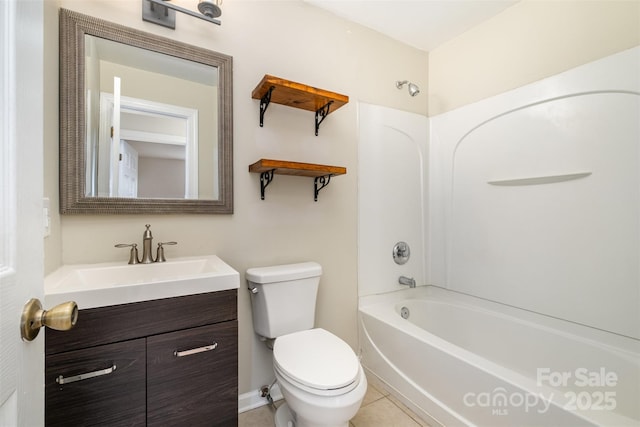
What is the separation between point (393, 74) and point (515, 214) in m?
1.34

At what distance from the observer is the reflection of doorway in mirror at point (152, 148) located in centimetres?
141

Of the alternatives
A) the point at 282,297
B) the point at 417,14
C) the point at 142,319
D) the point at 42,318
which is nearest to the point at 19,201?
the point at 42,318

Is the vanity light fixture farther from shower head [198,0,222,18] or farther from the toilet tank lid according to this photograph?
the toilet tank lid

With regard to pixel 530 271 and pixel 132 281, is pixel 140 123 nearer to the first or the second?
pixel 132 281

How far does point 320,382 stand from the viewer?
1193 mm

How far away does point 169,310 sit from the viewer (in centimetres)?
110

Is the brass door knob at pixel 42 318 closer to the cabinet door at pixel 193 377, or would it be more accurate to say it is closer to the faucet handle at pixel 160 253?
the cabinet door at pixel 193 377

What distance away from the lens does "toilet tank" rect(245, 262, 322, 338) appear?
63.1 inches

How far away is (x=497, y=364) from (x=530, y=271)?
26.4 inches

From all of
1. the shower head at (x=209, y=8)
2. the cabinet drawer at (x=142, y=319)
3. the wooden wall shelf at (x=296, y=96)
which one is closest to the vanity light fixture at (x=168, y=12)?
the shower head at (x=209, y=8)

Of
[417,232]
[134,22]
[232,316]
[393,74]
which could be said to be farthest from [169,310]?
[393,74]

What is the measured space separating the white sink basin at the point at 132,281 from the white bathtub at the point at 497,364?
113 centimetres

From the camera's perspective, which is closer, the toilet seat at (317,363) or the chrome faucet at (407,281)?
the toilet seat at (317,363)

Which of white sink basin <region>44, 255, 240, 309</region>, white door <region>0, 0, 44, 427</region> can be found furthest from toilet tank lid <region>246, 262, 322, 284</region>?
white door <region>0, 0, 44, 427</region>
